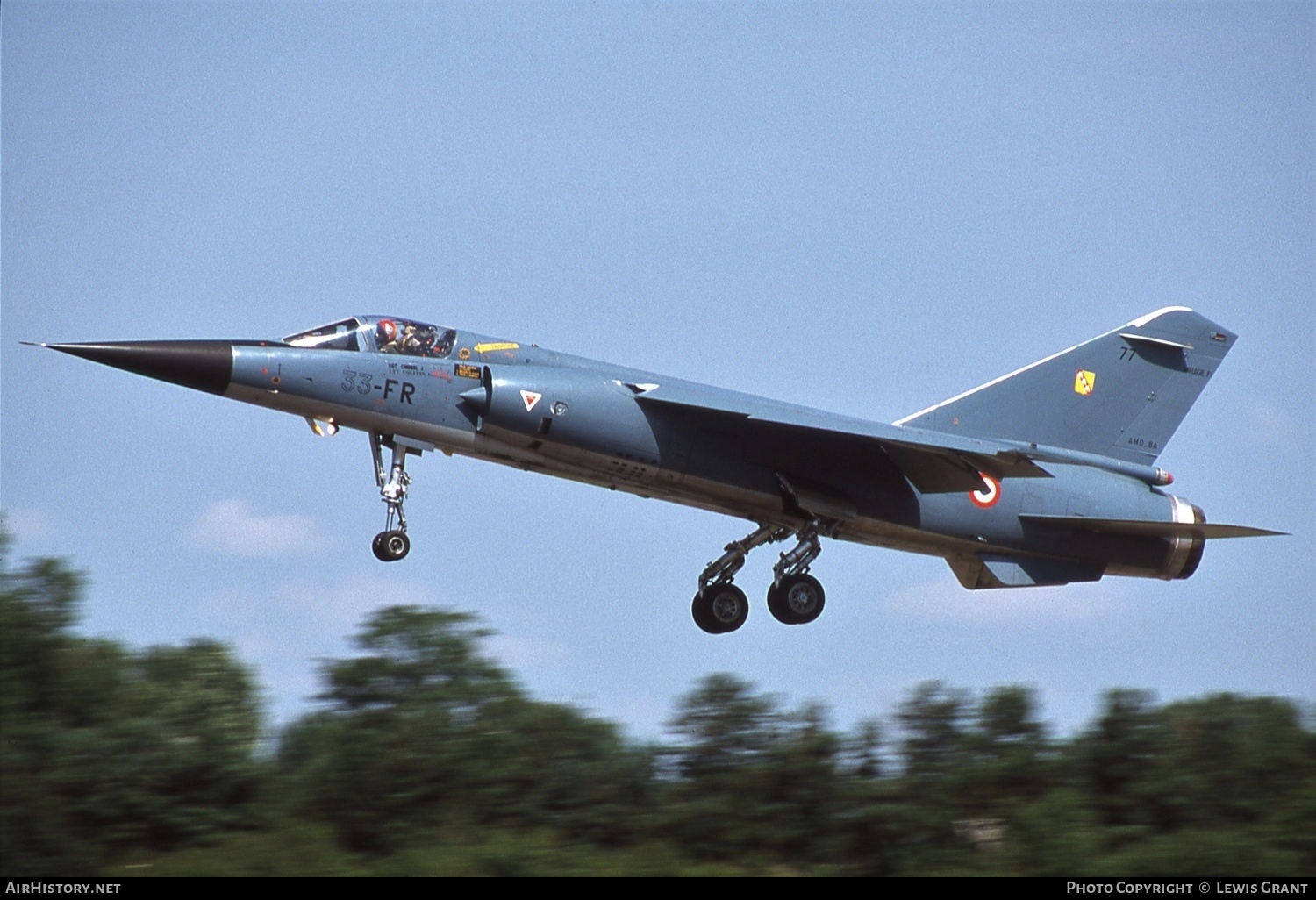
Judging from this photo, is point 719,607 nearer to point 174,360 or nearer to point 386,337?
point 386,337

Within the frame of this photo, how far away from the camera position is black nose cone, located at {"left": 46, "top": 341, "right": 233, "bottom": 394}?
1566 centimetres

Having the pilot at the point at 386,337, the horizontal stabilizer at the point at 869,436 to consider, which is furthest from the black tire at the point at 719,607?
the pilot at the point at 386,337

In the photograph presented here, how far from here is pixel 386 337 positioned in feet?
54.5

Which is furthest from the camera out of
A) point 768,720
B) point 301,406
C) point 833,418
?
point 833,418

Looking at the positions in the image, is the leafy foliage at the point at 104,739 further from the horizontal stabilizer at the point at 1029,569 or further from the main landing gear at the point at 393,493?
the horizontal stabilizer at the point at 1029,569

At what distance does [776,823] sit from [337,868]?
14.4 ft

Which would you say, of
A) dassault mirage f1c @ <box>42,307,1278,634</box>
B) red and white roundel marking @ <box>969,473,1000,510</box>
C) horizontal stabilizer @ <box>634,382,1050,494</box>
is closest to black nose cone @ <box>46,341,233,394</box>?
dassault mirage f1c @ <box>42,307,1278,634</box>

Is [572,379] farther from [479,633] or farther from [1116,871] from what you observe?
[1116,871]

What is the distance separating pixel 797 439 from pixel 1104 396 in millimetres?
5002

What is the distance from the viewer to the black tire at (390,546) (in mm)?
16078

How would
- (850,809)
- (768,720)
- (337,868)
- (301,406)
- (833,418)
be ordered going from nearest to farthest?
(337,868), (850,809), (768,720), (301,406), (833,418)

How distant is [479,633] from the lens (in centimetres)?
1567

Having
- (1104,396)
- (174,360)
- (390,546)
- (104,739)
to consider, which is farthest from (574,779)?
(1104,396)

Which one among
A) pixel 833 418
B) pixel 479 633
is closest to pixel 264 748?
pixel 479 633
